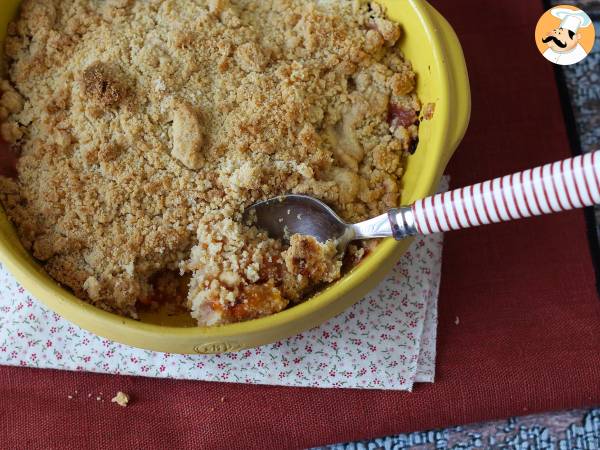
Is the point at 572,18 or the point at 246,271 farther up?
the point at 572,18

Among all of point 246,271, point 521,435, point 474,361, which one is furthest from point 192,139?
point 521,435

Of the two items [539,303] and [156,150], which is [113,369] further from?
[539,303]

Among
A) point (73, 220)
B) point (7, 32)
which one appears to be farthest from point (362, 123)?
point (7, 32)

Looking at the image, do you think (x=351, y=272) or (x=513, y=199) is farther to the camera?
(x=351, y=272)

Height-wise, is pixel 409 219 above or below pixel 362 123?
below

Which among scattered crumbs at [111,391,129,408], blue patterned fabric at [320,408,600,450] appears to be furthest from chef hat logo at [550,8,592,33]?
scattered crumbs at [111,391,129,408]

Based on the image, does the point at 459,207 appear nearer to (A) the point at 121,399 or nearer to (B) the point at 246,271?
(B) the point at 246,271

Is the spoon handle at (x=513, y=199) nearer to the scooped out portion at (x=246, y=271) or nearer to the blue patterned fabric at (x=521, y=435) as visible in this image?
the scooped out portion at (x=246, y=271)
